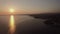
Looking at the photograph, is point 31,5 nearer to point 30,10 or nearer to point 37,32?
point 30,10

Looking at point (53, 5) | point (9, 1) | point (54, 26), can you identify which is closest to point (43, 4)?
point (53, 5)

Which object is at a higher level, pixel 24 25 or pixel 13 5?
pixel 13 5

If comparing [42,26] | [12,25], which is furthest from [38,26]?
[12,25]

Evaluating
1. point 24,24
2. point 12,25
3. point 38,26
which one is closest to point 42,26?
point 38,26

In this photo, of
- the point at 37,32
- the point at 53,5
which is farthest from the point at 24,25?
the point at 53,5

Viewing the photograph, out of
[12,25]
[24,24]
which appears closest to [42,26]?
[24,24]

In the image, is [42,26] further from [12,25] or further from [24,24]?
[12,25]

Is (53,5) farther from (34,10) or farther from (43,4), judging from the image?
(34,10)

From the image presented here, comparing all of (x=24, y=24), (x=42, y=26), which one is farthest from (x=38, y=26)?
(x=24, y=24)

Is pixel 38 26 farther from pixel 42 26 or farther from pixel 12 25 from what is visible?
pixel 12 25

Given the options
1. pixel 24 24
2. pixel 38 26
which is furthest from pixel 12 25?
pixel 38 26
